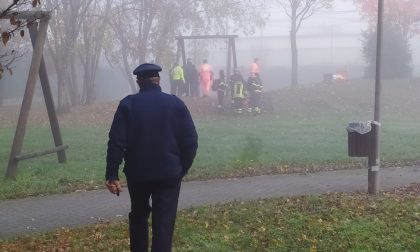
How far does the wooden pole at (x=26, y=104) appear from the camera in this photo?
9.91m

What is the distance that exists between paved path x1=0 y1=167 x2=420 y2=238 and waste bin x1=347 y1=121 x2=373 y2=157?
1111 millimetres

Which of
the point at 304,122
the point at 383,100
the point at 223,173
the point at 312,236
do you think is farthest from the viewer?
the point at 383,100

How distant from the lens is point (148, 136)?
15.7 ft

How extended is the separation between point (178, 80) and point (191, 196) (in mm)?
15460

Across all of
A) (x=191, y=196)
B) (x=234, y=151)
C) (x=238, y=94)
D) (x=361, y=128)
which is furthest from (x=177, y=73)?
(x=361, y=128)

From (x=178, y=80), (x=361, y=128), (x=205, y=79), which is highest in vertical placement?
(x=361, y=128)

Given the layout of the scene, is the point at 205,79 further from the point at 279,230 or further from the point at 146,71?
the point at 146,71

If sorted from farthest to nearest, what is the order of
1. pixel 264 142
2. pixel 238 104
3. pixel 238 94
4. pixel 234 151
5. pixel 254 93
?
pixel 254 93 < pixel 238 104 < pixel 238 94 < pixel 264 142 < pixel 234 151

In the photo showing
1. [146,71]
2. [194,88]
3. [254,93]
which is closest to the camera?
[146,71]

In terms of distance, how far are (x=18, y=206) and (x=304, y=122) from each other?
39.1ft

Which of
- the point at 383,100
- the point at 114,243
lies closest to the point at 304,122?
the point at 383,100

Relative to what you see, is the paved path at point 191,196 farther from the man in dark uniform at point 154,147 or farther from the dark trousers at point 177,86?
the dark trousers at point 177,86

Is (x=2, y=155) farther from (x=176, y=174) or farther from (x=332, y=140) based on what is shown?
(x=176, y=174)

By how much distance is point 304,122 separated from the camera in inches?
725
